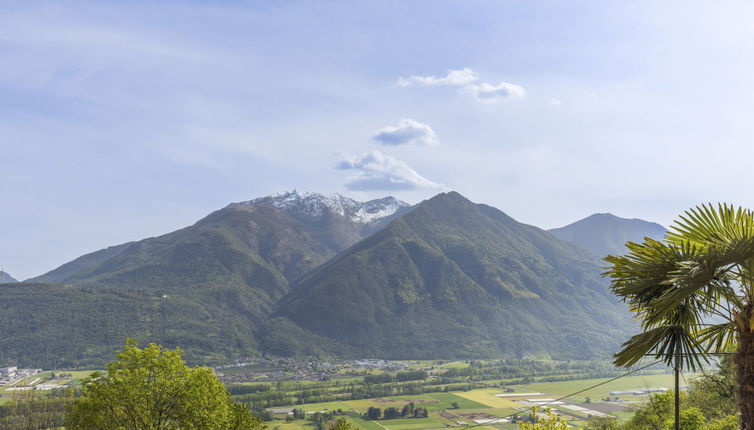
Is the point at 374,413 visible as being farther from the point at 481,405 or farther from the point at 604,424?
the point at 604,424

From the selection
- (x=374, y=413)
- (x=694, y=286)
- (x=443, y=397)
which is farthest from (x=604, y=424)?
(x=443, y=397)

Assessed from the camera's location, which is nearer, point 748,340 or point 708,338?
point 748,340

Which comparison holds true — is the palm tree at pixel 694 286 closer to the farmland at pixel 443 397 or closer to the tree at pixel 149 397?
the tree at pixel 149 397

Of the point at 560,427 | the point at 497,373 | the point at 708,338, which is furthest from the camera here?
the point at 497,373

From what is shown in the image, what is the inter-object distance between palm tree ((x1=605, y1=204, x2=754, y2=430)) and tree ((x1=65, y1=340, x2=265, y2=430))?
67.9 ft

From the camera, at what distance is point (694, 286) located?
7988mm

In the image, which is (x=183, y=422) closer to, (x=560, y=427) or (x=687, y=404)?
(x=560, y=427)

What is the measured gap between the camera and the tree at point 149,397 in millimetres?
23047

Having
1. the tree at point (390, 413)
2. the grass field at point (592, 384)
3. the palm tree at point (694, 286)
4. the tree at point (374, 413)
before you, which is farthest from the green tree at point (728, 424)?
the grass field at point (592, 384)

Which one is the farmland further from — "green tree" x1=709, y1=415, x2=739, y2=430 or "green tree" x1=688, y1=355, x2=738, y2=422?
"green tree" x1=709, y1=415, x2=739, y2=430

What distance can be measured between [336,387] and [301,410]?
4377 centimetres

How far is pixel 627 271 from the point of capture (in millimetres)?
8602

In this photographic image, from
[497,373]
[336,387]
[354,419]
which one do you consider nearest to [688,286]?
[354,419]

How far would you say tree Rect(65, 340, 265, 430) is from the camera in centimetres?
2305
